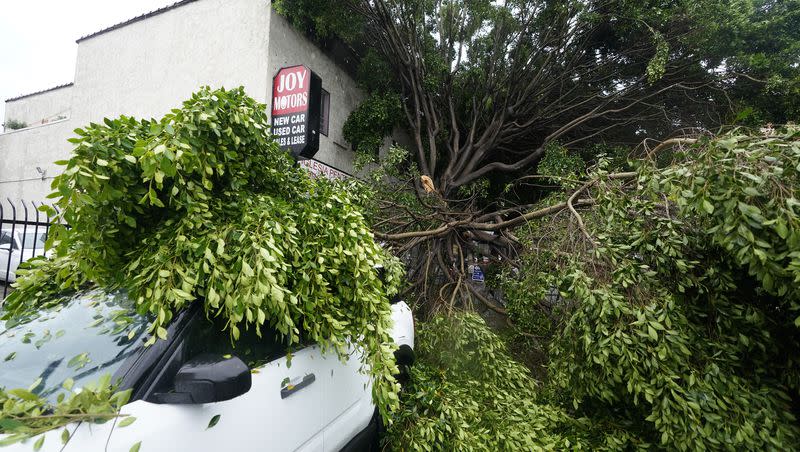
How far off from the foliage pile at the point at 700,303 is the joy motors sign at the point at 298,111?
14.9ft

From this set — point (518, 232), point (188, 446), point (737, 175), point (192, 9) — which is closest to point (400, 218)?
point (518, 232)

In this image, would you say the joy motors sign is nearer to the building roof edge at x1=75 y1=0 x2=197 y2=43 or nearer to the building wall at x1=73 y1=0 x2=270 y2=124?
the building wall at x1=73 y1=0 x2=270 y2=124

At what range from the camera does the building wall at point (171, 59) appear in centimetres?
793

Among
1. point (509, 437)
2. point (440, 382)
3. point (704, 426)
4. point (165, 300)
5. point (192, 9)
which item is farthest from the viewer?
point (192, 9)

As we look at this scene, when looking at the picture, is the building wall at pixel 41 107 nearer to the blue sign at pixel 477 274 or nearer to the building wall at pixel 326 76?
the building wall at pixel 326 76

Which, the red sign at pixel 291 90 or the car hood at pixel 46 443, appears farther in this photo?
the red sign at pixel 291 90

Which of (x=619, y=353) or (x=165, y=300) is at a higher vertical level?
(x=165, y=300)

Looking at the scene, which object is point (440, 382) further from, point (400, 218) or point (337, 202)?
point (400, 218)

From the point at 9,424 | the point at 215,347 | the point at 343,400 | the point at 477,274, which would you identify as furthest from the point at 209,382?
the point at 477,274

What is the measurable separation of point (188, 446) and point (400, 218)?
581 cm

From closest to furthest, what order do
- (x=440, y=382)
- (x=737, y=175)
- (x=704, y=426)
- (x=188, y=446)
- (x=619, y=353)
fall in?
(x=188, y=446) → (x=737, y=175) → (x=704, y=426) → (x=619, y=353) → (x=440, y=382)

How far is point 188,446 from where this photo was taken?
154 centimetres

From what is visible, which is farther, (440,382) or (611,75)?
(611,75)

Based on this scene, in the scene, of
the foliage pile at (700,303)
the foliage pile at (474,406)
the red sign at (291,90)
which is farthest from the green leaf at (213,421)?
the red sign at (291,90)
